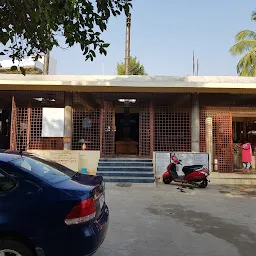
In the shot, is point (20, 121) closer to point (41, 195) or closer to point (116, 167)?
point (116, 167)

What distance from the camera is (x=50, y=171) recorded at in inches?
145

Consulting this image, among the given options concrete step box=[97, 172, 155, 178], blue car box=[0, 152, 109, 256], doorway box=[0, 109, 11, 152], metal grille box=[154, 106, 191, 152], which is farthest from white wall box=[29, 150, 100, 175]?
blue car box=[0, 152, 109, 256]

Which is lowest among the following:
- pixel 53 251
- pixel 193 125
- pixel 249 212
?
pixel 249 212

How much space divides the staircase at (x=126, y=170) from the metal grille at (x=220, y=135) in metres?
2.53

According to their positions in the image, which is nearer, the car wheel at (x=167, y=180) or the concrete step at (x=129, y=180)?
the concrete step at (x=129, y=180)

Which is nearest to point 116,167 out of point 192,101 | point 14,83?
point 192,101

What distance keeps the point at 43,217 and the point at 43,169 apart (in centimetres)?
77

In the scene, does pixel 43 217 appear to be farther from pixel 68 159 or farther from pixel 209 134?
pixel 209 134

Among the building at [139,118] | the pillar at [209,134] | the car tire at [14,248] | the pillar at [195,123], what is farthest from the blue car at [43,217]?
the pillar at [209,134]

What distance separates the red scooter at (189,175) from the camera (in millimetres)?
9602

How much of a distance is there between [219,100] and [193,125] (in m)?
1.63

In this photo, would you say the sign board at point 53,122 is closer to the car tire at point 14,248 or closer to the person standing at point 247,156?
the person standing at point 247,156

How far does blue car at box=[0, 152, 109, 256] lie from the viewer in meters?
2.96

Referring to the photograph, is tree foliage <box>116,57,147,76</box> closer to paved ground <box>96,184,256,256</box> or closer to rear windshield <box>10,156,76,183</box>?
paved ground <box>96,184,256,256</box>
